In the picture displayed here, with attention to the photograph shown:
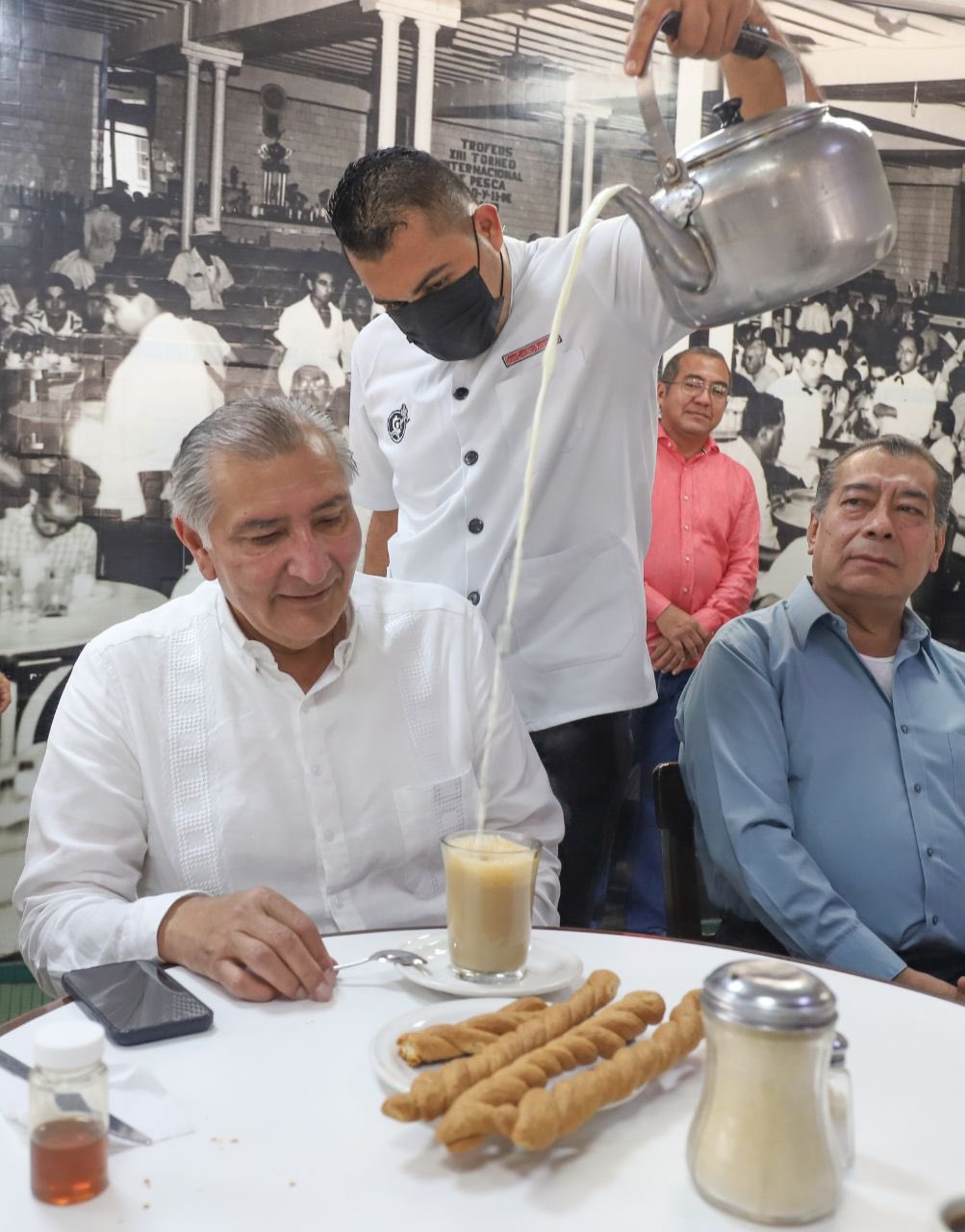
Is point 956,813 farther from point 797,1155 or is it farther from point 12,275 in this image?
point 12,275

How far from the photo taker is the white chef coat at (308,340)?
146 inches

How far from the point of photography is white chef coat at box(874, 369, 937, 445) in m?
4.46

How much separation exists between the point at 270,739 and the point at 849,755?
3.17ft

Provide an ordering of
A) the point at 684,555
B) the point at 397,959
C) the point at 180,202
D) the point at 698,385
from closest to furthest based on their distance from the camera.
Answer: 1. the point at 397,959
2. the point at 180,202
3. the point at 684,555
4. the point at 698,385

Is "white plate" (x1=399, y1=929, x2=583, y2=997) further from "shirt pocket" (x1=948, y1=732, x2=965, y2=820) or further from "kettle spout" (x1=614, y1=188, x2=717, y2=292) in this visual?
"shirt pocket" (x1=948, y1=732, x2=965, y2=820)

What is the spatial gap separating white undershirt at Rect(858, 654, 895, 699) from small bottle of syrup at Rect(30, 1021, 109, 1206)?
1.62m

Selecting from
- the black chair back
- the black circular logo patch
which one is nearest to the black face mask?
the black circular logo patch

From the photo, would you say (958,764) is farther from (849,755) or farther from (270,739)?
(270,739)

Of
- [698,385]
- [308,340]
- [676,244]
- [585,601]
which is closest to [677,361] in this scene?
[698,385]

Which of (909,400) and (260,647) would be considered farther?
(909,400)

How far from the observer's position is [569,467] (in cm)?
231

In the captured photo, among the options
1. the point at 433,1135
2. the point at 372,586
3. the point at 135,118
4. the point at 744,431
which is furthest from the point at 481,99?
the point at 433,1135

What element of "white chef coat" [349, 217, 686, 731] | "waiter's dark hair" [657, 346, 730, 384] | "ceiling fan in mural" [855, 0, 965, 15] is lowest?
"white chef coat" [349, 217, 686, 731]

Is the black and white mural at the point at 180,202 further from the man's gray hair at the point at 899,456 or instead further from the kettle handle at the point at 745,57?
the kettle handle at the point at 745,57
